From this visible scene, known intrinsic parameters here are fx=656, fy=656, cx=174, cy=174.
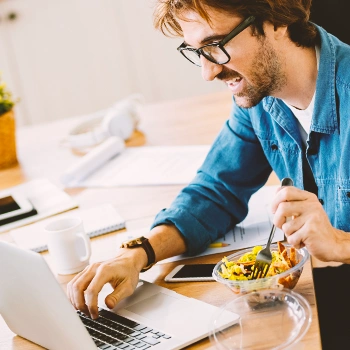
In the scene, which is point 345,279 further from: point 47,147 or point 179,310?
point 47,147

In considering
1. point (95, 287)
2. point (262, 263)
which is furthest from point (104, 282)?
point (262, 263)

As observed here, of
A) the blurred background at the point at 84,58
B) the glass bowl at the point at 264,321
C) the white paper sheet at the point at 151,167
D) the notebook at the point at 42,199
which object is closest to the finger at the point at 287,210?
the glass bowl at the point at 264,321

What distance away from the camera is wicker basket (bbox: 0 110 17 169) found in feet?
6.93

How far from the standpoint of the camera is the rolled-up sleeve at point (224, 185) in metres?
1.39

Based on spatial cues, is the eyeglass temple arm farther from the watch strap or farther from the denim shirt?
the watch strap

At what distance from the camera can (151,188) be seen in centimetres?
174

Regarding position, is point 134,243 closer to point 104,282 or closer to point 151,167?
point 104,282

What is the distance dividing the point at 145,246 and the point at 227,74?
39 cm

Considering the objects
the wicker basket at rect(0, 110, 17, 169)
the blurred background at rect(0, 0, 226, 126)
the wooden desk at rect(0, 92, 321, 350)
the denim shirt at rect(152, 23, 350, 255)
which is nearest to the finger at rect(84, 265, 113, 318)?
the wooden desk at rect(0, 92, 321, 350)

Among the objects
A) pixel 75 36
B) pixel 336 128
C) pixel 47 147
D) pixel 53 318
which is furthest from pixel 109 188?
pixel 75 36

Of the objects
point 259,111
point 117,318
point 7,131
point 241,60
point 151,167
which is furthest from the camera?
point 7,131

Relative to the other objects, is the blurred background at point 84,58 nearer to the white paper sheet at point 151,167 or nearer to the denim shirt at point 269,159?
the white paper sheet at point 151,167

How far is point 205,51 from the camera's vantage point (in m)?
1.30

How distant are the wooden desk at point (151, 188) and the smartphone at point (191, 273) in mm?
13
